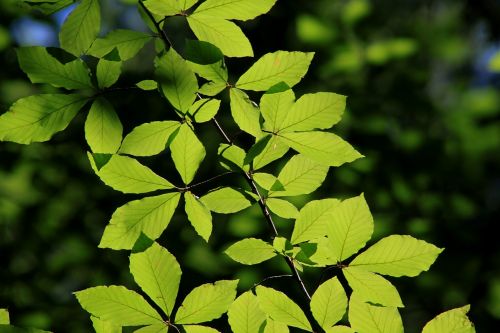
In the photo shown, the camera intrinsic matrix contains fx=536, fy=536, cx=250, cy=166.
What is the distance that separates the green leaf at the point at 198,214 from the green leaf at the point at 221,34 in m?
0.18

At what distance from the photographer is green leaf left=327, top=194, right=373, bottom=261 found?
2.02 feet

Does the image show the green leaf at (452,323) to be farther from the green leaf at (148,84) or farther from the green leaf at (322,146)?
the green leaf at (148,84)

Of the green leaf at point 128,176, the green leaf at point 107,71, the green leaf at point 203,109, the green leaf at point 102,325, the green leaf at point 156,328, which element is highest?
the green leaf at point 107,71

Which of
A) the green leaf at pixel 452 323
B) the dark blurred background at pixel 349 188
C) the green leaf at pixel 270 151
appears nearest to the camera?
the green leaf at pixel 452 323

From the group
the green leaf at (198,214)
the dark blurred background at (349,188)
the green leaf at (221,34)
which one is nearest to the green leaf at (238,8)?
the green leaf at (221,34)

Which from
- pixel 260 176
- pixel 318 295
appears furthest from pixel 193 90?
pixel 318 295

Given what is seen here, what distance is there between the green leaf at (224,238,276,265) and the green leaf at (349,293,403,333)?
12 cm

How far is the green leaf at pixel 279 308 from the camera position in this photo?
23.3 inches

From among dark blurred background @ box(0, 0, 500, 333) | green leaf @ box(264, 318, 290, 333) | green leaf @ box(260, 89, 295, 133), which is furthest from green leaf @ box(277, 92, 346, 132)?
dark blurred background @ box(0, 0, 500, 333)

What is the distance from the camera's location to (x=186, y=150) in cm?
65

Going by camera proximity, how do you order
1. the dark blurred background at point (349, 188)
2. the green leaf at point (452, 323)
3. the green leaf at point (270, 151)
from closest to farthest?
the green leaf at point (452, 323) → the green leaf at point (270, 151) → the dark blurred background at point (349, 188)

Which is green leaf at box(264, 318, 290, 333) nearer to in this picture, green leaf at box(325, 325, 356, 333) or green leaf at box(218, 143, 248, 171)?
green leaf at box(325, 325, 356, 333)

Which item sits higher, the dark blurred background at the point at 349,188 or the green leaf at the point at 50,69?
the green leaf at the point at 50,69

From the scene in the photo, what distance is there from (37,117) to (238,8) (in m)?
0.27
